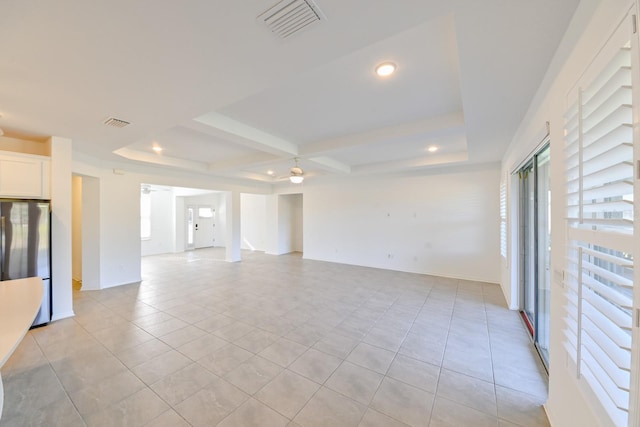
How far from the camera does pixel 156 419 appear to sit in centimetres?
169

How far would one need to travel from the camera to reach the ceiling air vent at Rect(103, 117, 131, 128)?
2703mm

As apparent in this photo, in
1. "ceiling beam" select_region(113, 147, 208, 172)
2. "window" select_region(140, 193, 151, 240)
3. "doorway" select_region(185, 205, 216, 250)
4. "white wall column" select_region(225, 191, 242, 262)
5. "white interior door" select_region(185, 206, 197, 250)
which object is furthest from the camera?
"doorway" select_region(185, 205, 216, 250)

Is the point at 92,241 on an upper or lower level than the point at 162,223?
lower

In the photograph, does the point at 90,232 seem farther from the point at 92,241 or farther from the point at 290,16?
the point at 290,16

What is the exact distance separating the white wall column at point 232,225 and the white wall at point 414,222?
239 centimetres

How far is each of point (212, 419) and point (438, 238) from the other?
215 inches

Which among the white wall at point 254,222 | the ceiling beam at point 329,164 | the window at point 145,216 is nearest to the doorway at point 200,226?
the window at point 145,216

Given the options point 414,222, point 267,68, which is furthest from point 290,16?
point 414,222

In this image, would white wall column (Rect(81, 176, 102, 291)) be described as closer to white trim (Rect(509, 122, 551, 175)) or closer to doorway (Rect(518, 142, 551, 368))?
white trim (Rect(509, 122, 551, 175))

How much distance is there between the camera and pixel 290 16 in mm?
1285

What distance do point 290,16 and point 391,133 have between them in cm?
248

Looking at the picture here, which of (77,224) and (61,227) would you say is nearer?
(61,227)

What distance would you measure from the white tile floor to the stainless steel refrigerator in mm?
751

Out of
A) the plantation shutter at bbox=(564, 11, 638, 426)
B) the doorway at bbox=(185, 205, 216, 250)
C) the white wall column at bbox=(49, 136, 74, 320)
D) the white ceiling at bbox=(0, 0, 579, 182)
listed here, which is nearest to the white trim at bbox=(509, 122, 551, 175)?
the white ceiling at bbox=(0, 0, 579, 182)
